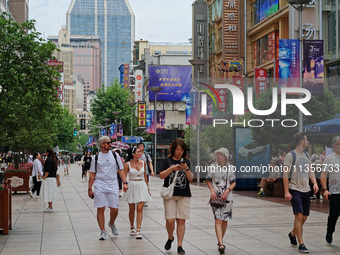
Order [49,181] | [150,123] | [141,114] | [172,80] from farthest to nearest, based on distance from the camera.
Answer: [172,80] → [141,114] → [150,123] → [49,181]

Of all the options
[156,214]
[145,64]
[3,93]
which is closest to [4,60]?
[3,93]

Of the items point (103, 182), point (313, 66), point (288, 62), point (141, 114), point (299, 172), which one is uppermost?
point (288, 62)

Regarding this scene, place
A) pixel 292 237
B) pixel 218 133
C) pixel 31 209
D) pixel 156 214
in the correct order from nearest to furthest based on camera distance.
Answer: pixel 292 237, pixel 156 214, pixel 31 209, pixel 218 133

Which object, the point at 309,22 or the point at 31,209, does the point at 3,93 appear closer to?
the point at 31,209

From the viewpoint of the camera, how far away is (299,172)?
9812 mm

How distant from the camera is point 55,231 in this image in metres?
12.5

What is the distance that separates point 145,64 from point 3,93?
79096 mm

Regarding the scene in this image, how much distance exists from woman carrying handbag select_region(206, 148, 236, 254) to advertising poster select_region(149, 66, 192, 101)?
61.5 metres

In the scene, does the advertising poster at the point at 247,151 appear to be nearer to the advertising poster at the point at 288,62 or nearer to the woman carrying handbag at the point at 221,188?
the advertising poster at the point at 288,62

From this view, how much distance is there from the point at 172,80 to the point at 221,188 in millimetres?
62732

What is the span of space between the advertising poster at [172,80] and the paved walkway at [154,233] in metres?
53.9

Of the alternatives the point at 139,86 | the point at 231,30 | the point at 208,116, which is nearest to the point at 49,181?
the point at 208,116

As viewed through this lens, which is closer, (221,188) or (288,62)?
(221,188)

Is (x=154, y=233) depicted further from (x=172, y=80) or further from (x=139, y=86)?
(x=139, y=86)
